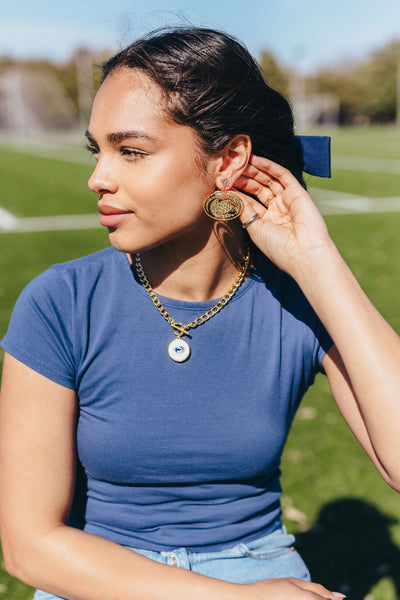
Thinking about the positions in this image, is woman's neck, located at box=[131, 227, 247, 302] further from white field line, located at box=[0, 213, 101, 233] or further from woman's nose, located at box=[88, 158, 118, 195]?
white field line, located at box=[0, 213, 101, 233]

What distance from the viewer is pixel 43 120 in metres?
65.2

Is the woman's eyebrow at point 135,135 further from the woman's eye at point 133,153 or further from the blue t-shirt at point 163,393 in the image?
the blue t-shirt at point 163,393

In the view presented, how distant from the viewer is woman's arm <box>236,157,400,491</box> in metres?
1.93

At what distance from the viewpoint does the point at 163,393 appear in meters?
1.99

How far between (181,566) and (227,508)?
8.7 inches

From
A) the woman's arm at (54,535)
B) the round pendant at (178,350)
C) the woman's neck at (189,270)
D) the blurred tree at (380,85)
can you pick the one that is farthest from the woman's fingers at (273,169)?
the blurred tree at (380,85)

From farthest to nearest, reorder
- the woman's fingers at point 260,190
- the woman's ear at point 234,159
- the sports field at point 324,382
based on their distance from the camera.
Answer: the sports field at point 324,382 < the woman's fingers at point 260,190 < the woman's ear at point 234,159

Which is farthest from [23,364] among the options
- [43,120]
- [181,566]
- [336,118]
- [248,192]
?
[336,118]

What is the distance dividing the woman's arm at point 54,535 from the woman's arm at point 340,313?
0.49m

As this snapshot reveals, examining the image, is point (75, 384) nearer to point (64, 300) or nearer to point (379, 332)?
point (64, 300)

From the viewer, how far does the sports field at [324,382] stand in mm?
3521

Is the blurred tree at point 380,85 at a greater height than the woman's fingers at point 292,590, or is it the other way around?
the blurred tree at point 380,85

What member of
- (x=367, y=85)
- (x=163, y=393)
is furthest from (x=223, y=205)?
(x=367, y=85)

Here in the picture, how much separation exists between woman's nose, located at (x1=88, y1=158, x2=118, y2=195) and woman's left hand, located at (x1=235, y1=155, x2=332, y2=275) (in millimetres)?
460
